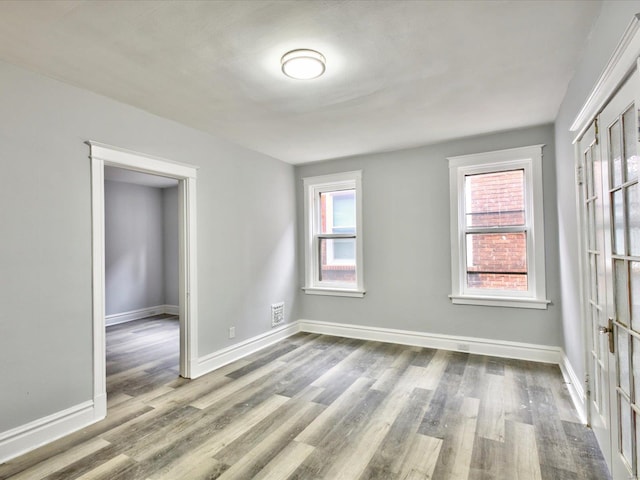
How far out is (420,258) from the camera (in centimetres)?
435

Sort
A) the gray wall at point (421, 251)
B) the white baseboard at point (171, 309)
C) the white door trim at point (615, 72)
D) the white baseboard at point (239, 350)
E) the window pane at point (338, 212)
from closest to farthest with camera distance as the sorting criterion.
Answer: the white door trim at point (615, 72)
the white baseboard at point (239, 350)
the gray wall at point (421, 251)
the window pane at point (338, 212)
the white baseboard at point (171, 309)

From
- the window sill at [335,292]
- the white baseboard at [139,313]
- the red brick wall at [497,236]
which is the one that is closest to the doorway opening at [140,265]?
the white baseboard at [139,313]

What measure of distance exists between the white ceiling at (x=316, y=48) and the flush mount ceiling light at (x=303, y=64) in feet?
0.19

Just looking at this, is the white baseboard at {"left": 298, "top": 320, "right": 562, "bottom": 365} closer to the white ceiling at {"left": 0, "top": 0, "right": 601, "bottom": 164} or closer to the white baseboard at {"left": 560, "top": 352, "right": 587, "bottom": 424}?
the white baseboard at {"left": 560, "top": 352, "right": 587, "bottom": 424}

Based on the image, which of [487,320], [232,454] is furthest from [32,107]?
[487,320]

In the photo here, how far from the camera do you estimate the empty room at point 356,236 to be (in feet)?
6.06

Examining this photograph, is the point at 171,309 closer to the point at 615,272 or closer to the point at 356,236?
the point at 356,236

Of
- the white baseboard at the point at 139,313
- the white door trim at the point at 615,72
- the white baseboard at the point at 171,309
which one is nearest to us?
the white door trim at the point at 615,72

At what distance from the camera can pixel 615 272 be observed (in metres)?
1.73

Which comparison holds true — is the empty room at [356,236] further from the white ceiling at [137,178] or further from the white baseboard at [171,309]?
the white ceiling at [137,178]

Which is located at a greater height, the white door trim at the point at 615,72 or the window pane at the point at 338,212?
the white door trim at the point at 615,72

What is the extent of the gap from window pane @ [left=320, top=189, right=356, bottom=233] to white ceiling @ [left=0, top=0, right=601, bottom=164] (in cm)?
170

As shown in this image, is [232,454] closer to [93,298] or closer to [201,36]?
[93,298]

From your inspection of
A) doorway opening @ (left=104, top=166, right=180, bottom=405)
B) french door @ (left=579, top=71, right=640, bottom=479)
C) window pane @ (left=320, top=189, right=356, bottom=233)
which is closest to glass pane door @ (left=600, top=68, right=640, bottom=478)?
french door @ (left=579, top=71, right=640, bottom=479)
